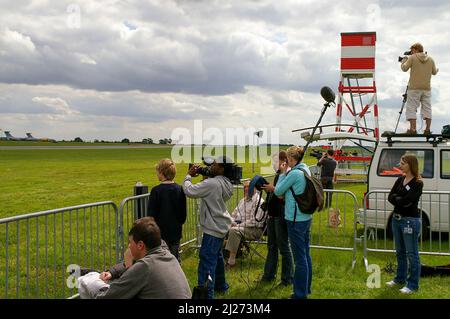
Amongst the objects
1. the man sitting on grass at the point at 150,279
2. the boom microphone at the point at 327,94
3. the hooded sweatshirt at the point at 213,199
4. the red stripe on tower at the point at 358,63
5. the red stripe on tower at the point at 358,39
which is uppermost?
the red stripe on tower at the point at 358,39

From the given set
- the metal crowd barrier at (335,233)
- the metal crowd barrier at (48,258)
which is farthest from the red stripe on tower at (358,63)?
the metal crowd barrier at (48,258)

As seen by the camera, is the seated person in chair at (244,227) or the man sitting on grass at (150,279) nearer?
the man sitting on grass at (150,279)

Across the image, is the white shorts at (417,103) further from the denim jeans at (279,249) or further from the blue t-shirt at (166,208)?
the blue t-shirt at (166,208)

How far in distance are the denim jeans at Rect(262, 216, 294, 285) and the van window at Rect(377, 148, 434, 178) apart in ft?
11.7

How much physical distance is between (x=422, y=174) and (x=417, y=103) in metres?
1.42

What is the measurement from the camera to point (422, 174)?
8.70 meters

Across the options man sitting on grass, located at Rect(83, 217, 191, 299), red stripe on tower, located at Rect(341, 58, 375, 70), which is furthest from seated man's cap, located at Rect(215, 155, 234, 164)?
red stripe on tower, located at Rect(341, 58, 375, 70)

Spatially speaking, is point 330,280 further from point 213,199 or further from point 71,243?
point 71,243

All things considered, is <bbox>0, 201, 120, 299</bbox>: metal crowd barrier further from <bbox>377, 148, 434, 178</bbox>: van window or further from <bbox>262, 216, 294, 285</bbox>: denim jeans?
<bbox>377, 148, 434, 178</bbox>: van window

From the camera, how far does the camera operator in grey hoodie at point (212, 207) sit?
17.1ft

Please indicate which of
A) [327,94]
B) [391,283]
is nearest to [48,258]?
[327,94]

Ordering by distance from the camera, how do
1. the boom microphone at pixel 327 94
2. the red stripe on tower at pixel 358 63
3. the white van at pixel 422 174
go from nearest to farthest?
the boom microphone at pixel 327 94 → the white van at pixel 422 174 → the red stripe on tower at pixel 358 63

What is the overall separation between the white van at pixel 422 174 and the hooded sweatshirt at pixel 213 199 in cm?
403
